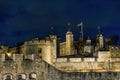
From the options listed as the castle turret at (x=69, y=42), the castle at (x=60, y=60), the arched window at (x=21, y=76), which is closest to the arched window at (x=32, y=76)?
the castle at (x=60, y=60)

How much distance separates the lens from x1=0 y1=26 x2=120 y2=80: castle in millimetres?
72625

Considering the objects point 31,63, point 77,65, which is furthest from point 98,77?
point 77,65

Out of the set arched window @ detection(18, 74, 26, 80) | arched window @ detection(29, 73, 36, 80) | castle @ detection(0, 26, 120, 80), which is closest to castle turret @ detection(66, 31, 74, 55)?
castle @ detection(0, 26, 120, 80)

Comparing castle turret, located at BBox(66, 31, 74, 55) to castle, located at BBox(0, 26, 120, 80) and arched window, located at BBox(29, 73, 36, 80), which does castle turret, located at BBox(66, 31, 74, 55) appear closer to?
castle, located at BBox(0, 26, 120, 80)

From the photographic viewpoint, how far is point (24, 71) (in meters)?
72.8

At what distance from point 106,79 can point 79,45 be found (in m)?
33.4

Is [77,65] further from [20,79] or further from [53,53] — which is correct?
[20,79]

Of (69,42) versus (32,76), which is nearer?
(32,76)

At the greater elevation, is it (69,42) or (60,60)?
(69,42)

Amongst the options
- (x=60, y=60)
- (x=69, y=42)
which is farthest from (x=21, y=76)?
(x=69, y=42)

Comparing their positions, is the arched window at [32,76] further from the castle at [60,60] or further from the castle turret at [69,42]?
the castle turret at [69,42]

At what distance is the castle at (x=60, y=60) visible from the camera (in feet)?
238

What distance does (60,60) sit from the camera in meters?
88.6

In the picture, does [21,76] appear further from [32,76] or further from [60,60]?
[60,60]
